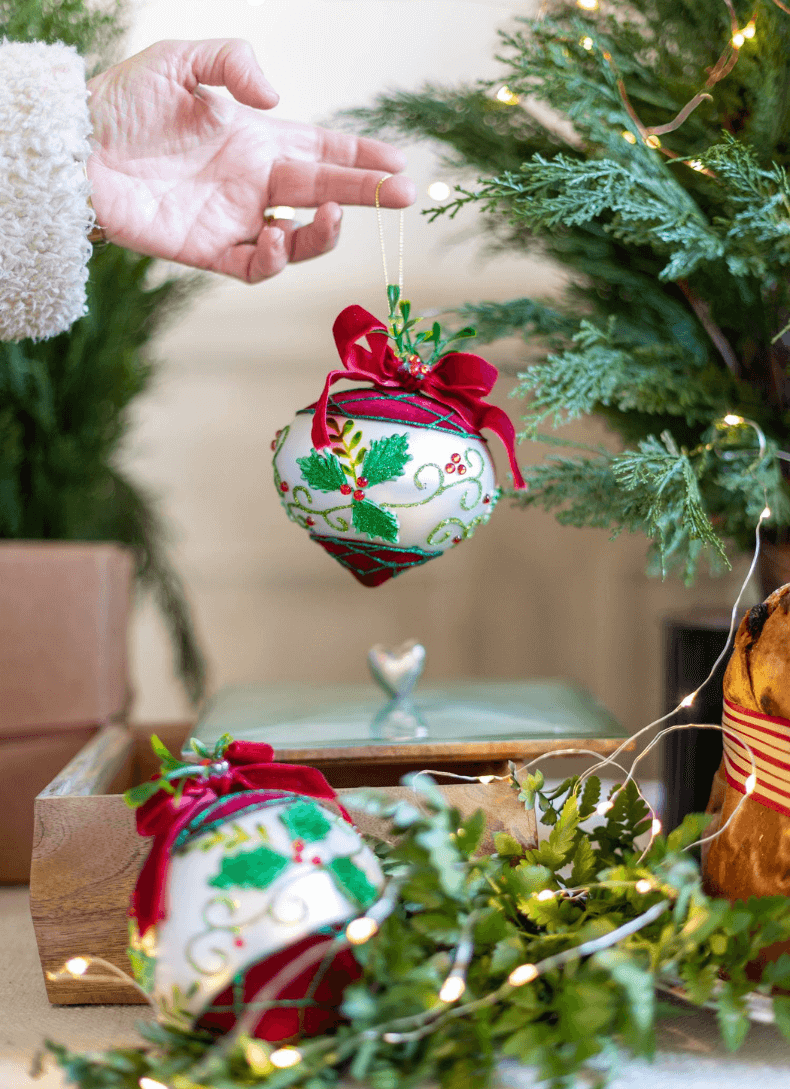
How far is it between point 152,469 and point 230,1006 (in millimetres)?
750

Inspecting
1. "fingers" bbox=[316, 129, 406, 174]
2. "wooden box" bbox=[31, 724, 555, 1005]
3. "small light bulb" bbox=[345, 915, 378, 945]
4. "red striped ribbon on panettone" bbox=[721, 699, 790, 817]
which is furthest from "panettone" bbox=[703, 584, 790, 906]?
"fingers" bbox=[316, 129, 406, 174]

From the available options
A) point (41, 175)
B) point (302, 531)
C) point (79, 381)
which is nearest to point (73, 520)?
point (79, 381)

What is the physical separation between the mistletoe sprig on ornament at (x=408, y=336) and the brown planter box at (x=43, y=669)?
31cm

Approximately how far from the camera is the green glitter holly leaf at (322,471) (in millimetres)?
565

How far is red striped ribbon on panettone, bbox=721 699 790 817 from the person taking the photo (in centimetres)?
44

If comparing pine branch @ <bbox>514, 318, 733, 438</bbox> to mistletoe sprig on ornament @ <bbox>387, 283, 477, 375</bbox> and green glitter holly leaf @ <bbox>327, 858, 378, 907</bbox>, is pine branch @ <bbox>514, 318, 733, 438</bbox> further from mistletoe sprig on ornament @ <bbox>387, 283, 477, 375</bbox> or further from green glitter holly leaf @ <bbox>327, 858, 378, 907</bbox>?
green glitter holly leaf @ <bbox>327, 858, 378, 907</bbox>

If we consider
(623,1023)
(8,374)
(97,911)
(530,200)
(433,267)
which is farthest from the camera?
(433,267)

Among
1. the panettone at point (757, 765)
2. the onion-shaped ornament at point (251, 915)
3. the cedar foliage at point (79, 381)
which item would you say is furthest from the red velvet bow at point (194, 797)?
the cedar foliage at point (79, 381)

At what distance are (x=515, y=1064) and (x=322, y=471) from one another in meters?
0.35

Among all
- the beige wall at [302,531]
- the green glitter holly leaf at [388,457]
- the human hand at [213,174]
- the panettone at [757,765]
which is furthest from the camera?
the beige wall at [302,531]

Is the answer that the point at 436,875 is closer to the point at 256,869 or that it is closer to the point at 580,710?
the point at 256,869

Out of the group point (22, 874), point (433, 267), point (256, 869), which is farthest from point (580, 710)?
point (433, 267)

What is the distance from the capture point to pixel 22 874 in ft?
2.27

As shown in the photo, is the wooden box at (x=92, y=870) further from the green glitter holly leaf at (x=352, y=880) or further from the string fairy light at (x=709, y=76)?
the string fairy light at (x=709, y=76)
